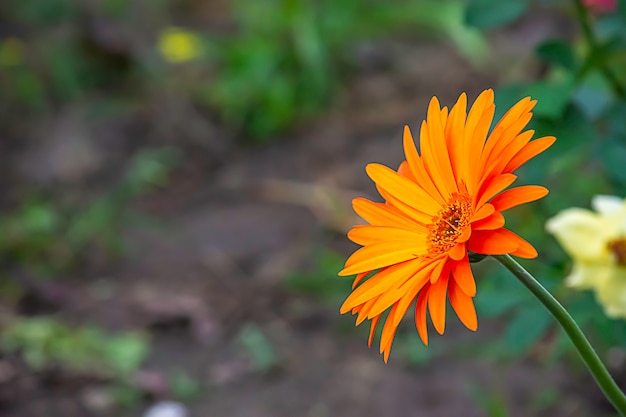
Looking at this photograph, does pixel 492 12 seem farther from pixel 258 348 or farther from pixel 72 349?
pixel 72 349

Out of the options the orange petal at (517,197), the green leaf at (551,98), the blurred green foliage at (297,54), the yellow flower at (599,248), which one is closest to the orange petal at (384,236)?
the orange petal at (517,197)

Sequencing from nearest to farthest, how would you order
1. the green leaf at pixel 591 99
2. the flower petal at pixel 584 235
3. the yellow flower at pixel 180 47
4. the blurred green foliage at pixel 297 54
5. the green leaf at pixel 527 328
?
the flower petal at pixel 584 235, the green leaf at pixel 527 328, the green leaf at pixel 591 99, the blurred green foliage at pixel 297 54, the yellow flower at pixel 180 47

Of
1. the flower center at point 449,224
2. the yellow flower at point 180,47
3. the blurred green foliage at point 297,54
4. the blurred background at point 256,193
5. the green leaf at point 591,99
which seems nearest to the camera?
the flower center at point 449,224

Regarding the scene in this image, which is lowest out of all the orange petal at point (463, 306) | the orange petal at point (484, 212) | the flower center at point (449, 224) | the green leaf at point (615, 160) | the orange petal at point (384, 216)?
the orange petal at point (463, 306)

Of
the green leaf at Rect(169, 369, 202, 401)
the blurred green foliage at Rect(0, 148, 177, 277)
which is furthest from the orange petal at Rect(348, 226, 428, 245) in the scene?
the blurred green foliage at Rect(0, 148, 177, 277)

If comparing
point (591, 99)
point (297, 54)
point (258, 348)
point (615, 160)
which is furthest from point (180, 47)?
point (615, 160)

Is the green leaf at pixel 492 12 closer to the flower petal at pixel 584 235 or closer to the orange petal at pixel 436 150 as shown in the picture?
the orange petal at pixel 436 150

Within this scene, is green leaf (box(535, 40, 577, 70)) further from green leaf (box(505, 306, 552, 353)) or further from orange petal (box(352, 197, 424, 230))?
orange petal (box(352, 197, 424, 230))

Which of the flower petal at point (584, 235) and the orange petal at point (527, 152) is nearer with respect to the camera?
the flower petal at point (584, 235)
